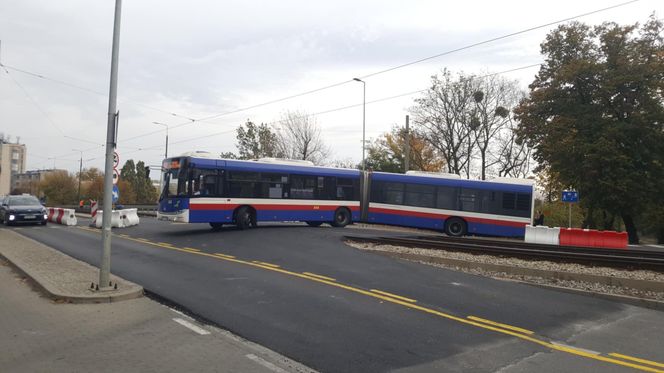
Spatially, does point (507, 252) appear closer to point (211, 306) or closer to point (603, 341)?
point (603, 341)

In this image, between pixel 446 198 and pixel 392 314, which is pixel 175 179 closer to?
pixel 446 198

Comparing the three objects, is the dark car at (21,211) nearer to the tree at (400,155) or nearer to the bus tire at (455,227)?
the bus tire at (455,227)

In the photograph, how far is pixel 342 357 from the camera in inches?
221

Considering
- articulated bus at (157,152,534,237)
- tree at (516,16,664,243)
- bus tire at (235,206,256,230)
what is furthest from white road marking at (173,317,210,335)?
tree at (516,16,664,243)

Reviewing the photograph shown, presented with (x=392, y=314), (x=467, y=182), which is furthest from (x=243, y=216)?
(x=392, y=314)

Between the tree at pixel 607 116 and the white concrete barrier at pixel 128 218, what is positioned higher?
the tree at pixel 607 116

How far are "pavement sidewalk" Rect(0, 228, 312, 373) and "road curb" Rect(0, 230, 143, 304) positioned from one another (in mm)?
42

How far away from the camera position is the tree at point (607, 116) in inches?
1216

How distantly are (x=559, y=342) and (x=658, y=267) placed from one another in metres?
7.38

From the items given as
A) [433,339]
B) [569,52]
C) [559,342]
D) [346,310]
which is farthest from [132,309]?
[569,52]

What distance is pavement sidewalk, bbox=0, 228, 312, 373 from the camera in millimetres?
5199

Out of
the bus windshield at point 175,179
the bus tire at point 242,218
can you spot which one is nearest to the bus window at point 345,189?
the bus tire at point 242,218

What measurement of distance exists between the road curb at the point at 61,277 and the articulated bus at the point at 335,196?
5825 millimetres

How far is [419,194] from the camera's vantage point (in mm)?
24203
